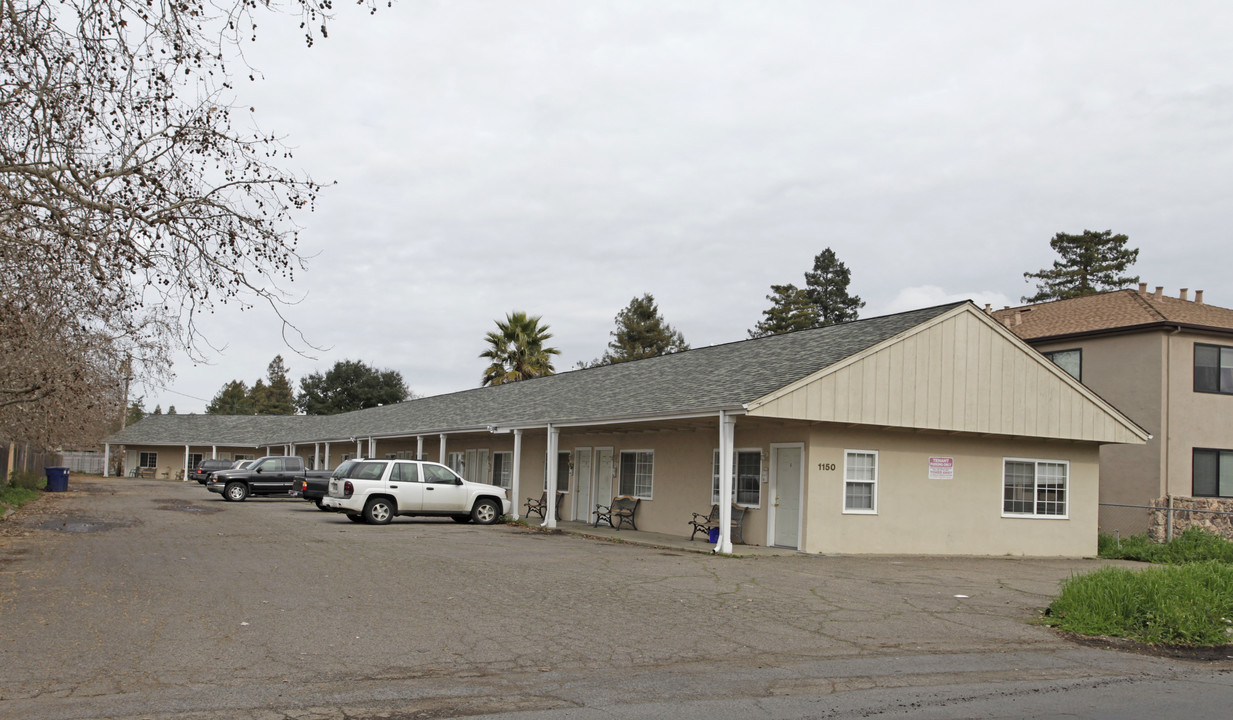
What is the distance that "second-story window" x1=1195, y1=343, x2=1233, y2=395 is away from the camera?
2691cm

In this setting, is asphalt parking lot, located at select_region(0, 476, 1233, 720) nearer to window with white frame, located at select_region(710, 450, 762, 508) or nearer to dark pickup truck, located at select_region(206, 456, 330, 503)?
window with white frame, located at select_region(710, 450, 762, 508)

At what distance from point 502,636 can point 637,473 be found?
15.7m

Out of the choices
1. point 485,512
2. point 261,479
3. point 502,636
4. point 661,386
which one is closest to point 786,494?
point 661,386

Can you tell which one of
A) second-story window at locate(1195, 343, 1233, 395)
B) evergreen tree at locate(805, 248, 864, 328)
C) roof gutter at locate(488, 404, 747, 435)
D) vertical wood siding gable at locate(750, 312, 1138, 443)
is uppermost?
evergreen tree at locate(805, 248, 864, 328)

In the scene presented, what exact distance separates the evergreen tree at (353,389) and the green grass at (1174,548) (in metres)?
68.8

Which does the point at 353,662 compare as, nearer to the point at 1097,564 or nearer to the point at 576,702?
the point at 576,702

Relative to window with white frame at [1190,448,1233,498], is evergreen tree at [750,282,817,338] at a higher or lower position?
higher

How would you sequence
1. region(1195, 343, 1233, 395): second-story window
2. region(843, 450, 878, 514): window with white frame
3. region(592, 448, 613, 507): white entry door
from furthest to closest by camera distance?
region(1195, 343, 1233, 395): second-story window
region(592, 448, 613, 507): white entry door
region(843, 450, 878, 514): window with white frame

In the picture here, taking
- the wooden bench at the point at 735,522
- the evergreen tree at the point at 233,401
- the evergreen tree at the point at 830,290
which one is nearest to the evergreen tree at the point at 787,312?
the evergreen tree at the point at 830,290

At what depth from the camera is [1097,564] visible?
21.1m

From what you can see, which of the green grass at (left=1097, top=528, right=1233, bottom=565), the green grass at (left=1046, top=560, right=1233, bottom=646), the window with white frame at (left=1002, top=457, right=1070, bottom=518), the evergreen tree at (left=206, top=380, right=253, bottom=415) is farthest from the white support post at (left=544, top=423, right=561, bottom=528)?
the evergreen tree at (left=206, top=380, right=253, bottom=415)

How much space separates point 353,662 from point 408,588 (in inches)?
167

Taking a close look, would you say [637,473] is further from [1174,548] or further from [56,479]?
[56,479]

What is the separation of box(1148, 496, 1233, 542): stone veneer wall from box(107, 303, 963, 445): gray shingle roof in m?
10.4
